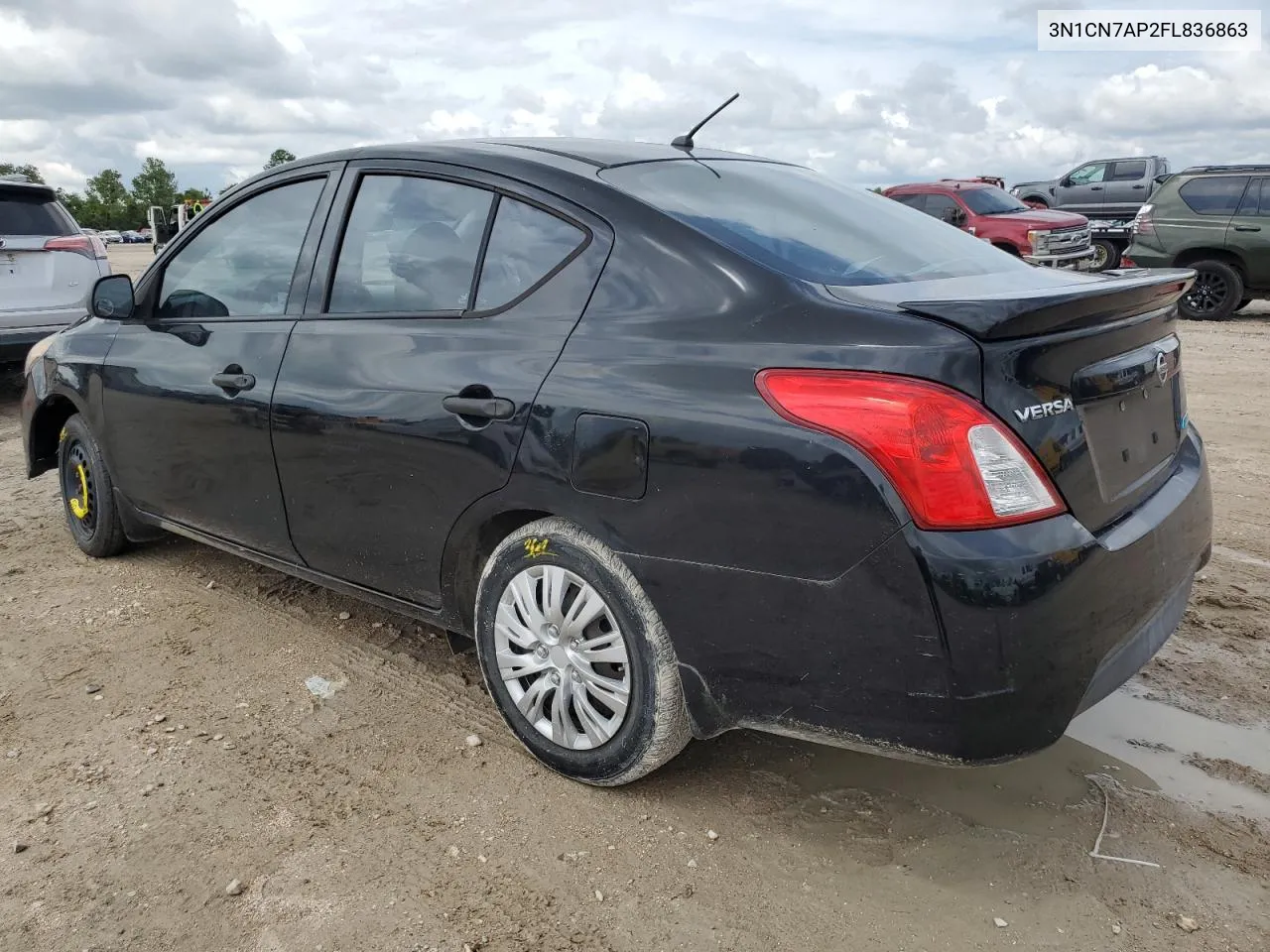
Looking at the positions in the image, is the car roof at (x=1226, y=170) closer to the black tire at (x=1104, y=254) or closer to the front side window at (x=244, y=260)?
the black tire at (x=1104, y=254)

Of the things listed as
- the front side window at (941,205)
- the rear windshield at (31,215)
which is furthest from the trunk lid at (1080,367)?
the front side window at (941,205)

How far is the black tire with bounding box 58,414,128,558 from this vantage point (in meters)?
4.34

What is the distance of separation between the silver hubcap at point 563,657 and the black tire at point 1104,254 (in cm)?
1688

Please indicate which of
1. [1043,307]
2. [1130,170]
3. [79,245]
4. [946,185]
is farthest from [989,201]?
[1043,307]

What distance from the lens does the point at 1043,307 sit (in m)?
2.09

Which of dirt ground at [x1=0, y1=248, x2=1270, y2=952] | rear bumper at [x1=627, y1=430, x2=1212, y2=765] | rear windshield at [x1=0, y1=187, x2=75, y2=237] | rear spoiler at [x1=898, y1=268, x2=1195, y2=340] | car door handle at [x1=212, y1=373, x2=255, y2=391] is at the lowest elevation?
dirt ground at [x1=0, y1=248, x2=1270, y2=952]

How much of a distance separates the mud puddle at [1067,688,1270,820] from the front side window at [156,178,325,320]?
2.84 meters

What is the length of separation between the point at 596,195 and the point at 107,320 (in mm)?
2514

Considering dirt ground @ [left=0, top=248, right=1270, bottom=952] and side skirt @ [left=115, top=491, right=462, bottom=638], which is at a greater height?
side skirt @ [left=115, top=491, right=462, bottom=638]

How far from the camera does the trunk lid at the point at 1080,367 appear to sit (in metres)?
2.07

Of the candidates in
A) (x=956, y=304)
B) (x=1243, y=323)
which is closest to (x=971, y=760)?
(x=956, y=304)

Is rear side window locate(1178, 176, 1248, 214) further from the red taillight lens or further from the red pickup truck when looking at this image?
the red taillight lens

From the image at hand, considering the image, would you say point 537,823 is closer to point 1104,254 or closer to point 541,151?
point 541,151

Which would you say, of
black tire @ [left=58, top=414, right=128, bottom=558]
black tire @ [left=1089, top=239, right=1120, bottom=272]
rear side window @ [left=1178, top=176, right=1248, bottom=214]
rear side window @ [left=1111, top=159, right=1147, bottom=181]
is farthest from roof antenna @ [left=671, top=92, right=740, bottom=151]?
rear side window @ [left=1111, top=159, right=1147, bottom=181]
